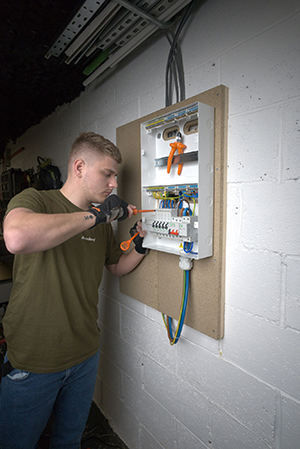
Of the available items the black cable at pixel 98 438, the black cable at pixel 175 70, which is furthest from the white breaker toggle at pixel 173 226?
the black cable at pixel 98 438

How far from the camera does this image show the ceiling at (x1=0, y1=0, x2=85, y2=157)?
117 centimetres

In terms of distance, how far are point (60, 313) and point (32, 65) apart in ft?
5.13

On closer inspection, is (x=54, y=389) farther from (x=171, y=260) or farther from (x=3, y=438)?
(x=171, y=260)

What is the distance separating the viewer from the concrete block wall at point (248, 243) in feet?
2.62

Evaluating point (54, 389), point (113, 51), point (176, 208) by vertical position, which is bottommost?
point (54, 389)

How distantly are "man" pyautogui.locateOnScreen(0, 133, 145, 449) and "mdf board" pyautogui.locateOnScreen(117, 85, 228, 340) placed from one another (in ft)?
0.43

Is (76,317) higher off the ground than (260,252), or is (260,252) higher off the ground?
(260,252)

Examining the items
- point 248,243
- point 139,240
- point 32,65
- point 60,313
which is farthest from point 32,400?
point 32,65

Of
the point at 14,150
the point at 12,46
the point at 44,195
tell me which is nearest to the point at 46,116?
the point at 12,46

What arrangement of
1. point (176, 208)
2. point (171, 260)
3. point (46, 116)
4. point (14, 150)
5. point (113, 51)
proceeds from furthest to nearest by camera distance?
point (14, 150), point (46, 116), point (113, 51), point (171, 260), point (176, 208)

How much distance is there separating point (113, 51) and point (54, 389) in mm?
1731

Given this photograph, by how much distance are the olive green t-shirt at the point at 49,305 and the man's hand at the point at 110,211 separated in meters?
0.22

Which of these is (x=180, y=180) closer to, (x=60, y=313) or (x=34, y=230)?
(x=34, y=230)

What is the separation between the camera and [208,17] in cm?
98
